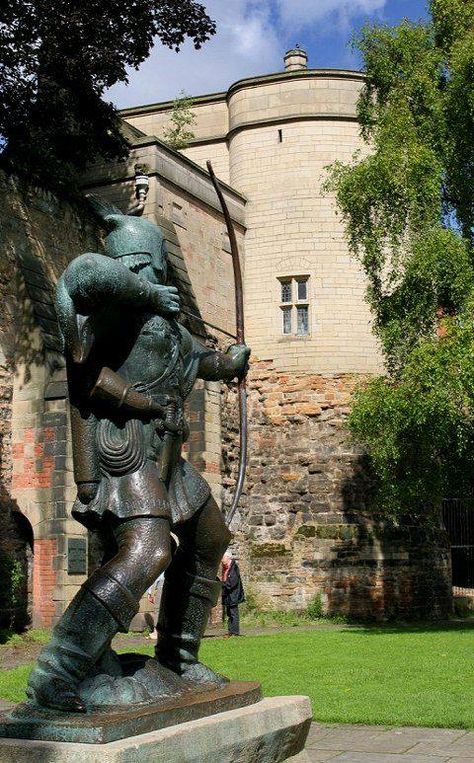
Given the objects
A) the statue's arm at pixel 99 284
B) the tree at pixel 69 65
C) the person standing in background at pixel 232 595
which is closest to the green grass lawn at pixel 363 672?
the person standing in background at pixel 232 595

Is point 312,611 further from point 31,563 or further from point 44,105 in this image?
point 44,105

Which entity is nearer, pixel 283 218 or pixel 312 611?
pixel 312 611

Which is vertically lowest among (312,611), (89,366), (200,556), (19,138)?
(312,611)

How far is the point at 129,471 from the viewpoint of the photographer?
4.54 m

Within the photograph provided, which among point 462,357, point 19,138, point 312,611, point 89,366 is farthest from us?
point 312,611

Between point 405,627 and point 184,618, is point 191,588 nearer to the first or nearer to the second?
point 184,618

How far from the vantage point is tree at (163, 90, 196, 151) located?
24094 mm

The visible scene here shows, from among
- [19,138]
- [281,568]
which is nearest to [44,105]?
[19,138]

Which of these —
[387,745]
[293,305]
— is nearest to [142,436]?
[387,745]

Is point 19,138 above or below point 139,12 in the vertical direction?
below

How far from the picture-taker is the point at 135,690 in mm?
4230

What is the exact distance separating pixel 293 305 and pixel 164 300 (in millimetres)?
17446

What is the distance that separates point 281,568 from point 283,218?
7.78 metres

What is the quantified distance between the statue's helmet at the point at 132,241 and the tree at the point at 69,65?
1230 cm
